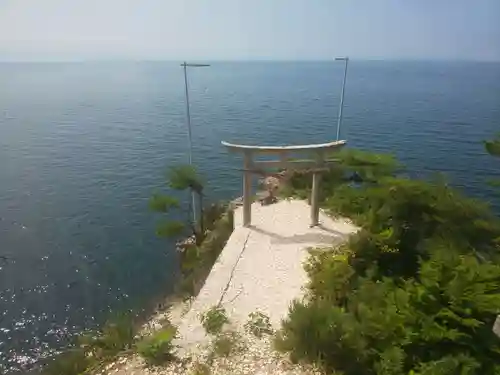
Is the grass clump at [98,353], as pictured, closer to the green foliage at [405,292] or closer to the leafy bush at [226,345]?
the leafy bush at [226,345]

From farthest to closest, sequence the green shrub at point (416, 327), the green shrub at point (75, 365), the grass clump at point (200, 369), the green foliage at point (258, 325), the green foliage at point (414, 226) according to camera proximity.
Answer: the green foliage at point (414, 226) < the green shrub at point (75, 365) < the green foliage at point (258, 325) < the grass clump at point (200, 369) < the green shrub at point (416, 327)

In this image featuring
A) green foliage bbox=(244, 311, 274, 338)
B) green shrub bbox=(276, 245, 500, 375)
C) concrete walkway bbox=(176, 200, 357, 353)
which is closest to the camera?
green shrub bbox=(276, 245, 500, 375)

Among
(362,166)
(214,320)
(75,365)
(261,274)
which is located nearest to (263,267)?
(261,274)

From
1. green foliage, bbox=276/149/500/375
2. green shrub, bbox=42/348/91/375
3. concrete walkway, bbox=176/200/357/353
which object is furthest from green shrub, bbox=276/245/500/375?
green shrub, bbox=42/348/91/375

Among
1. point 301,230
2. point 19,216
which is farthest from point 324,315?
point 19,216

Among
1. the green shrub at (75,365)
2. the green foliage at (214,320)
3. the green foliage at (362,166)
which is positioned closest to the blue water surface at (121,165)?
the green shrub at (75,365)

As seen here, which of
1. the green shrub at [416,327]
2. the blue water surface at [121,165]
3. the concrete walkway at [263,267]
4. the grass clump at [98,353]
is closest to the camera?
the green shrub at [416,327]

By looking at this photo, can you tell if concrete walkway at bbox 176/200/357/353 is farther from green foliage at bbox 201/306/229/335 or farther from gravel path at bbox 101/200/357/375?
green foliage at bbox 201/306/229/335
